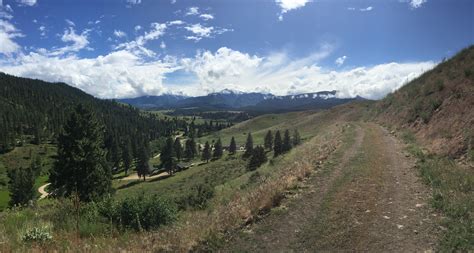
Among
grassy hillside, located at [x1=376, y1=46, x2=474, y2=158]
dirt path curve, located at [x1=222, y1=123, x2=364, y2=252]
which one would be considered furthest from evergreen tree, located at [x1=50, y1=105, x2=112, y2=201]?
grassy hillside, located at [x1=376, y1=46, x2=474, y2=158]

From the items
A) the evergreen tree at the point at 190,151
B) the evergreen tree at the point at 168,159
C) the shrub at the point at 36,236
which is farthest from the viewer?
the evergreen tree at the point at 190,151

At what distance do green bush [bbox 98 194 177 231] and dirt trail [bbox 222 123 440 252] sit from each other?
2644mm

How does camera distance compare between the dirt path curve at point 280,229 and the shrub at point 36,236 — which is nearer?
the shrub at point 36,236

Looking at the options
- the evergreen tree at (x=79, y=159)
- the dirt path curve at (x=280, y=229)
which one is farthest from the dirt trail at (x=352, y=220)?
the evergreen tree at (x=79, y=159)

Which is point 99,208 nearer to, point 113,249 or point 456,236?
point 113,249

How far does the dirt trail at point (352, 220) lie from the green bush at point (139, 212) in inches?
104

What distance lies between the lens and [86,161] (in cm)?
3669

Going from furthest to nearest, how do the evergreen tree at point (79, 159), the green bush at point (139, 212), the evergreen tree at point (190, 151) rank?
the evergreen tree at point (190, 151) < the evergreen tree at point (79, 159) < the green bush at point (139, 212)

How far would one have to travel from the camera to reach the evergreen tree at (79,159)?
119ft

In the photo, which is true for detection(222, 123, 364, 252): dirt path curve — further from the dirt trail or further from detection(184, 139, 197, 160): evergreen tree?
detection(184, 139, 197, 160): evergreen tree

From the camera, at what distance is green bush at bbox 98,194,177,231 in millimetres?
9289

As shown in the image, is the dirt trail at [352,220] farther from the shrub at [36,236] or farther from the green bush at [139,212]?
the shrub at [36,236]

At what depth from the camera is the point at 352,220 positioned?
28.3 ft

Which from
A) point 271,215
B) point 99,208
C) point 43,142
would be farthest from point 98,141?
point 43,142
